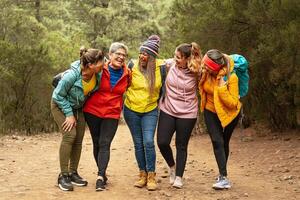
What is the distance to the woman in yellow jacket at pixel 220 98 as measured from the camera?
6.44 metres

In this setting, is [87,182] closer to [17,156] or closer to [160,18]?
[17,156]

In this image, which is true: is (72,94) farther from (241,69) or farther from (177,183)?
(241,69)

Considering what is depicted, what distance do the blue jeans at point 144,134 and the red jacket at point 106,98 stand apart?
0.76 ft

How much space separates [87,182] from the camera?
688cm

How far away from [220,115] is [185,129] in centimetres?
51

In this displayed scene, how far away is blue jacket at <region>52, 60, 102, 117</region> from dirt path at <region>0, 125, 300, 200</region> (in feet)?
3.61

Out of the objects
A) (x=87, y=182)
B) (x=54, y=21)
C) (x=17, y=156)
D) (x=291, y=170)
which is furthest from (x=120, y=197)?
(x=54, y=21)

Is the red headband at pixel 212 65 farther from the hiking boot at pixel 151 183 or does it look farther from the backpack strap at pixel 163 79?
the hiking boot at pixel 151 183

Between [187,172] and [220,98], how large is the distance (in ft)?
7.87

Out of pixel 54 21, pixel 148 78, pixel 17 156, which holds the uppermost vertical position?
pixel 54 21

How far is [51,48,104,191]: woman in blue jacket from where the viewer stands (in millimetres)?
6277

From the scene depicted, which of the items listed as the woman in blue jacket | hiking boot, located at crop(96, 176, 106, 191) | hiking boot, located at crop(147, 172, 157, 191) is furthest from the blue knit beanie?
hiking boot, located at crop(96, 176, 106, 191)

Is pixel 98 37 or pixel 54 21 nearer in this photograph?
pixel 54 21

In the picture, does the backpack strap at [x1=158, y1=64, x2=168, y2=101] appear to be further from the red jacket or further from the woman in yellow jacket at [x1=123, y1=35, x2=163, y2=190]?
the red jacket
